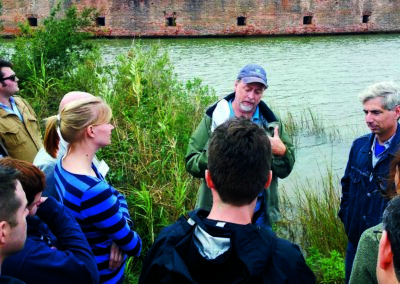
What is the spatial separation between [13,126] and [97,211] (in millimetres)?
2130

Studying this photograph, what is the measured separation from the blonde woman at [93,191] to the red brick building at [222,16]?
1147 inches

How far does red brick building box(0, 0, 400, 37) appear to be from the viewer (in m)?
31.3

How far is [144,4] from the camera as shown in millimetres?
31500

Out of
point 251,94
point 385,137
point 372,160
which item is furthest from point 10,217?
point 385,137

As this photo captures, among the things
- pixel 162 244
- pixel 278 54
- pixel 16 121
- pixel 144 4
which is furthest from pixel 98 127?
pixel 144 4

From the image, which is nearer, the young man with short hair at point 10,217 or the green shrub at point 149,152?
the young man with short hair at point 10,217

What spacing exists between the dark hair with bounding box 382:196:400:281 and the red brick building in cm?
3031

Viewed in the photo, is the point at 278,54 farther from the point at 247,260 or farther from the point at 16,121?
the point at 247,260

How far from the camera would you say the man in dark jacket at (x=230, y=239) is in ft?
5.78

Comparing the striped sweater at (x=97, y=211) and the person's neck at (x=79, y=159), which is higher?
the person's neck at (x=79, y=159)

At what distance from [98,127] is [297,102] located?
1048 cm

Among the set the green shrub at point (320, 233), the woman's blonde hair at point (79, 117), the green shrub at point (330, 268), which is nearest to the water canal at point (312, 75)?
the green shrub at point (320, 233)

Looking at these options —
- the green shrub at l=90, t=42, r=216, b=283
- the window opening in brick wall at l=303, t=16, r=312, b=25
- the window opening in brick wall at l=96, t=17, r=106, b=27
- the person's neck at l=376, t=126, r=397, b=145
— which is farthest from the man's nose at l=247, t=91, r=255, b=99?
the window opening in brick wall at l=303, t=16, r=312, b=25

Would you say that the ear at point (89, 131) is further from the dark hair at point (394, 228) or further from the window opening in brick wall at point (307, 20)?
the window opening in brick wall at point (307, 20)
